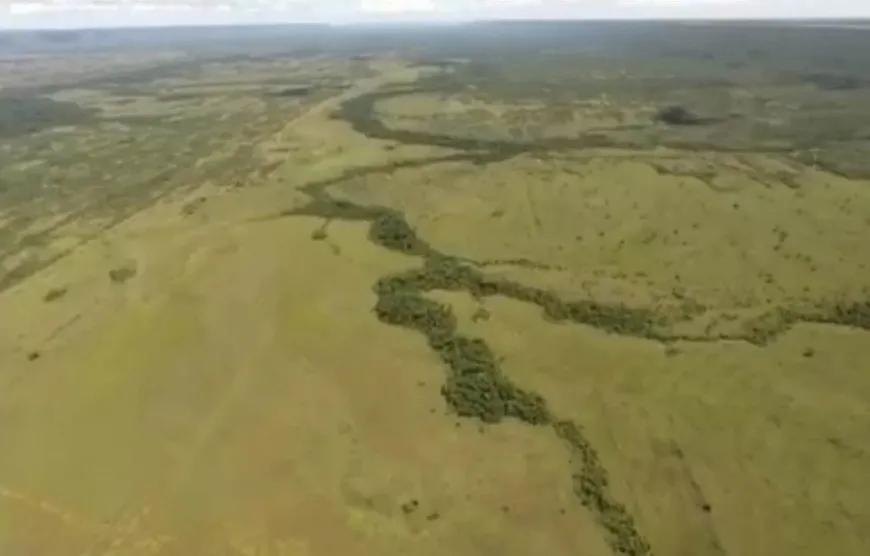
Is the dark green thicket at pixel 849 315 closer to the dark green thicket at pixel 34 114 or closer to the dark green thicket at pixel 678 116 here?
the dark green thicket at pixel 678 116

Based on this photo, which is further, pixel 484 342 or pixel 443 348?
pixel 484 342

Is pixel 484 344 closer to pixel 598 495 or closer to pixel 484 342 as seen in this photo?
pixel 484 342

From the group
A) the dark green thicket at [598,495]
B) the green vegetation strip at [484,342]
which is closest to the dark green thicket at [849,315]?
the green vegetation strip at [484,342]

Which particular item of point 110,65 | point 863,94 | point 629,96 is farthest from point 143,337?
point 110,65

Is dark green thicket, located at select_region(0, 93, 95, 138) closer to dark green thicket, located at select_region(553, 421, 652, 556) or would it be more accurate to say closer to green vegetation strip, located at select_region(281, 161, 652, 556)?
green vegetation strip, located at select_region(281, 161, 652, 556)

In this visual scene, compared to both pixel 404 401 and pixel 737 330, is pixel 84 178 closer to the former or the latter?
pixel 404 401

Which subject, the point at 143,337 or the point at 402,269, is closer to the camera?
the point at 143,337

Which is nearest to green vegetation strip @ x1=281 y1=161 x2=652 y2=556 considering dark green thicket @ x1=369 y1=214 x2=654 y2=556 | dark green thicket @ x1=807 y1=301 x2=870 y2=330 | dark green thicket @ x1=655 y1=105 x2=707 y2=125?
dark green thicket @ x1=369 y1=214 x2=654 y2=556

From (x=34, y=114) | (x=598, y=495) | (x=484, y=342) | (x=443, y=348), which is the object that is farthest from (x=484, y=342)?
(x=34, y=114)
